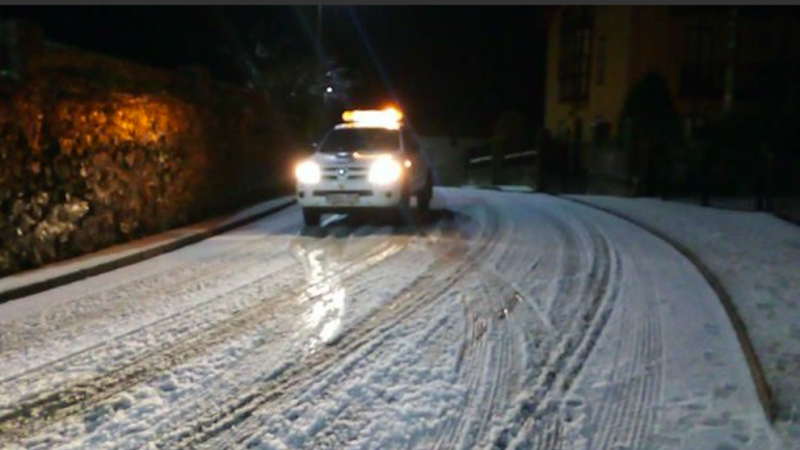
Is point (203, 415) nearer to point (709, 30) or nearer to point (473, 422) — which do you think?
point (473, 422)

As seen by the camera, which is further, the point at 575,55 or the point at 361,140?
the point at 575,55

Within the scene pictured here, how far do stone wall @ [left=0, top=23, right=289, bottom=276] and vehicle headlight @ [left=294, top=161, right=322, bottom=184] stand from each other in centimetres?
197

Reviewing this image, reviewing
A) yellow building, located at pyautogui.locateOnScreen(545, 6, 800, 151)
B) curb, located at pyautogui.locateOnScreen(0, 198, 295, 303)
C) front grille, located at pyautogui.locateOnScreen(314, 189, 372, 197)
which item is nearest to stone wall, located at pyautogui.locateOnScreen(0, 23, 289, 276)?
curb, located at pyautogui.locateOnScreen(0, 198, 295, 303)

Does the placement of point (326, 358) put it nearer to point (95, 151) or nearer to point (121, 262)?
point (121, 262)

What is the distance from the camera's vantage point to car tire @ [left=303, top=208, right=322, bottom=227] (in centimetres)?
1355

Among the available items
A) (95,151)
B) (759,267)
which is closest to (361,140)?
(95,151)

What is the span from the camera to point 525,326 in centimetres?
667

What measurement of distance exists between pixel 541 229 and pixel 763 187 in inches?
225

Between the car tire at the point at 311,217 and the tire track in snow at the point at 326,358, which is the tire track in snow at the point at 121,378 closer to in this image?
the tire track in snow at the point at 326,358

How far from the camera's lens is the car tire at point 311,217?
13555 mm

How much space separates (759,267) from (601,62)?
76.3ft

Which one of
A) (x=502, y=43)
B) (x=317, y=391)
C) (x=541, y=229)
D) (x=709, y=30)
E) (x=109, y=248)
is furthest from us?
(x=502, y=43)

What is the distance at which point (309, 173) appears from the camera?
13.4m

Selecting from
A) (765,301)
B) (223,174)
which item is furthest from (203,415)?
(223,174)
